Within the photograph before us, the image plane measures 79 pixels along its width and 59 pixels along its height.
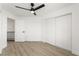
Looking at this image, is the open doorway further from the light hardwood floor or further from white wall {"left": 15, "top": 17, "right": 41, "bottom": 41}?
the light hardwood floor

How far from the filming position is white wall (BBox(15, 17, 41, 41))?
364 inches

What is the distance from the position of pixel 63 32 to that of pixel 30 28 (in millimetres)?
4118

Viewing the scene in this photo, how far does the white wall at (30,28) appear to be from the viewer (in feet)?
30.4

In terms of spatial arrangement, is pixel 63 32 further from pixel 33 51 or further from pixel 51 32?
pixel 33 51

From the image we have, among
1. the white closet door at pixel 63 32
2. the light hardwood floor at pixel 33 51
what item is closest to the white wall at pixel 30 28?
the white closet door at pixel 63 32

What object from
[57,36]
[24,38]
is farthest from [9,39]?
[57,36]

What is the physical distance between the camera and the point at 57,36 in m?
6.82

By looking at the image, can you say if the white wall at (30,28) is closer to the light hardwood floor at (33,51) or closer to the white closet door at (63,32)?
the white closet door at (63,32)

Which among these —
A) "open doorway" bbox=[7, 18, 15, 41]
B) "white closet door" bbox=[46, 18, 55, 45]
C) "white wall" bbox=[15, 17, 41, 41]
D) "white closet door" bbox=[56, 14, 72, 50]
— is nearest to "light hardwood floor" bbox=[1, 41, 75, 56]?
"white closet door" bbox=[56, 14, 72, 50]

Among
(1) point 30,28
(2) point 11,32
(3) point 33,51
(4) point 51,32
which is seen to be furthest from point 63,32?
(2) point 11,32

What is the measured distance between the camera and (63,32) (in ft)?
19.8

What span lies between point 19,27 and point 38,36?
6.51 ft

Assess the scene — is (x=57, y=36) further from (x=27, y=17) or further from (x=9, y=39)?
(x=9, y=39)

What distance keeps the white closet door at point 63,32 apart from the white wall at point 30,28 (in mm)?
2940
